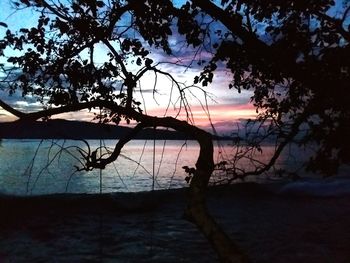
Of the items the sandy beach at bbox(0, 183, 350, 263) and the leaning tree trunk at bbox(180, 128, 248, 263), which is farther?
the sandy beach at bbox(0, 183, 350, 263)

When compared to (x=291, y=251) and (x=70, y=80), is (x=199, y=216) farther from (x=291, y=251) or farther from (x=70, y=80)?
(x=291, y=251)

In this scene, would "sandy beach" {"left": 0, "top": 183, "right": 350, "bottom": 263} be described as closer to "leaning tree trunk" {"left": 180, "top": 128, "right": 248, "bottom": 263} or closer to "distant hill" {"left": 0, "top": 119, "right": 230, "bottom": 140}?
"distant hill" {"left": 0, "top": 119, "right": 230, "bottom": 140}

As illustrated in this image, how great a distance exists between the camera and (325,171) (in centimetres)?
517

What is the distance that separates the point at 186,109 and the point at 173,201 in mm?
19480

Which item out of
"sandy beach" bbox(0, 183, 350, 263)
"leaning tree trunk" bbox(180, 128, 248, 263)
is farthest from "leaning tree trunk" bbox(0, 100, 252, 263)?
"sandy beach" bbox(0, 183, 350, 263)

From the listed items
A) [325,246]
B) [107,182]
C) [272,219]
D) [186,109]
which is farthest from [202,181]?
[107,182]

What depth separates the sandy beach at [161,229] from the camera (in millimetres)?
11938

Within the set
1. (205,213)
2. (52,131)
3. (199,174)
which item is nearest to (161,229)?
(52,131)

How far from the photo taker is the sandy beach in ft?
39.2

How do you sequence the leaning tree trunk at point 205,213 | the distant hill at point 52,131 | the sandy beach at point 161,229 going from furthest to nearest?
the sandy beach at point 161,229 → the distant hill at point 52,131 → the leaning tree trunk at point 205,213

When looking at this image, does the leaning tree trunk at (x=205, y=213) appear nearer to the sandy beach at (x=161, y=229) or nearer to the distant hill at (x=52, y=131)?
the distant hill at (x=52, y=131)

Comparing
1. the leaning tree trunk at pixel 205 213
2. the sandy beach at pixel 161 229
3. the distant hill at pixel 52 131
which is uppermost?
the distant hill at pixel 52 131

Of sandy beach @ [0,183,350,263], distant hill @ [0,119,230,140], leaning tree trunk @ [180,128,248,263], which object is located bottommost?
sandy beach @ [0,183,350,263]

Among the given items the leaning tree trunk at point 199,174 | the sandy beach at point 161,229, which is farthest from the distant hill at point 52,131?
the sandy beach at point 161,229
